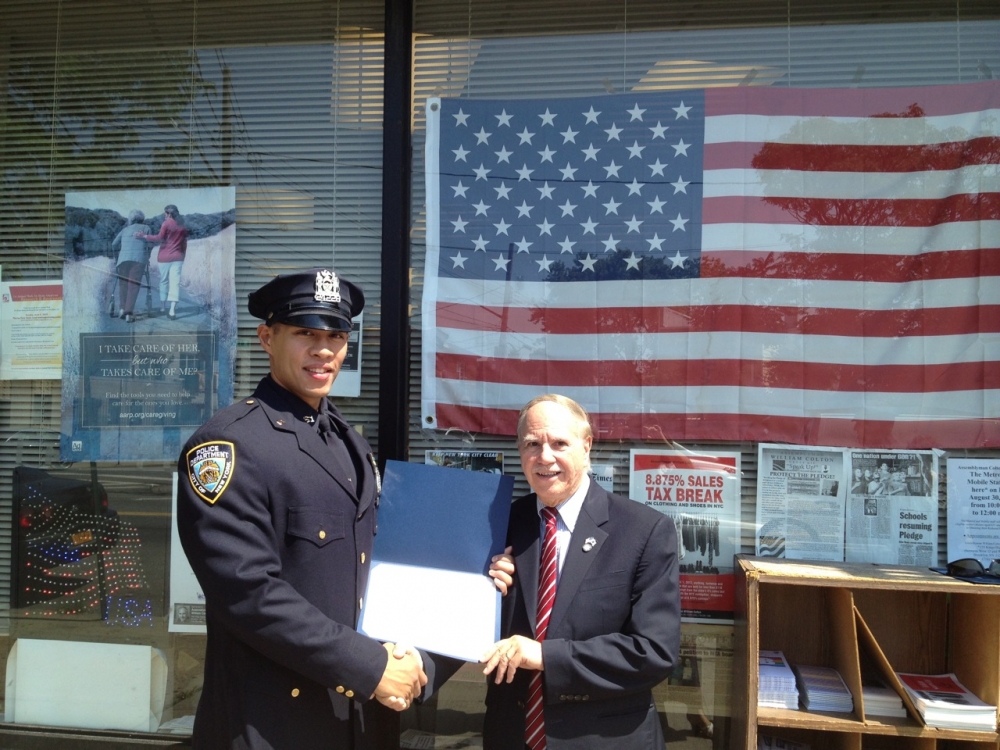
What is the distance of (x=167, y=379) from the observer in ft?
11.6

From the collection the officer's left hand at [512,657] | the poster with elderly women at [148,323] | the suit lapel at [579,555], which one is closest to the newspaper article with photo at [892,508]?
the suit lapel at [579,555]

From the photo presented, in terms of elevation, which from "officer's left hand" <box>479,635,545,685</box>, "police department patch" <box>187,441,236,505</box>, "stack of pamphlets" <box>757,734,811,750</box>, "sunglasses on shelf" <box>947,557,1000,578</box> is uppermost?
"police department patch" <box>187,441,236,505</box>

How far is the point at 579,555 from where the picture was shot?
216 cm

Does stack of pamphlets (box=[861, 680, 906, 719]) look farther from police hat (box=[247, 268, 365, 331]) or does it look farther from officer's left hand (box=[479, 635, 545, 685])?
police hat (box=[247, 268, 365, 331])

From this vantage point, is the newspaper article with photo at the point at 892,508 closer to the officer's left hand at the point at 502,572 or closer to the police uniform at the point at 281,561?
the officer's left hand at the point at 502,572

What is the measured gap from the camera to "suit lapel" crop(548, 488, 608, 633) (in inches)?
83.7

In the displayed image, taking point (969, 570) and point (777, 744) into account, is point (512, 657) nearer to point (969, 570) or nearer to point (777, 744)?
point (777, 744)

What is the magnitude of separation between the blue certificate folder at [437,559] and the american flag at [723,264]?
1118 millimetres

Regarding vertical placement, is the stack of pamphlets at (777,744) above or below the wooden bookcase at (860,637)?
below

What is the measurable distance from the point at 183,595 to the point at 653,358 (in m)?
2.52

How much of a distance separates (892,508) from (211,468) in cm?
277

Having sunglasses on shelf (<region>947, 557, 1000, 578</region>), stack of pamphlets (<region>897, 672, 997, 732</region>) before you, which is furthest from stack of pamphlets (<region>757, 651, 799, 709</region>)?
sunglasses on shelf (<region>947, 557, 1000, 578</region>)

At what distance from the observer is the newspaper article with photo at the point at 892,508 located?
10.2ft

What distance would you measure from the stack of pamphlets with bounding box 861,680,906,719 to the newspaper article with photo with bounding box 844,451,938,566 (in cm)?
61
